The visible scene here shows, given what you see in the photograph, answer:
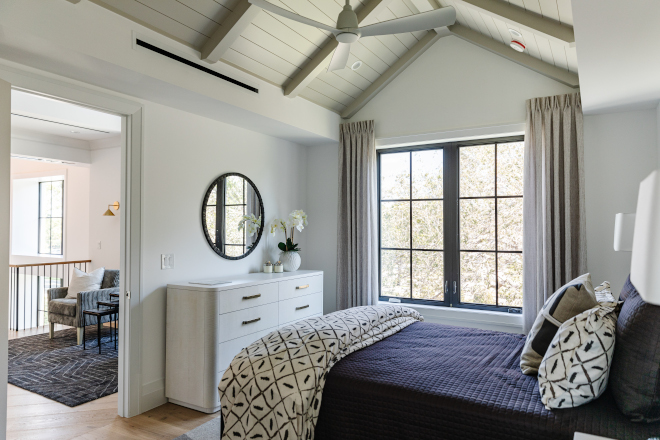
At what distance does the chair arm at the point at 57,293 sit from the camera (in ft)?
17.7

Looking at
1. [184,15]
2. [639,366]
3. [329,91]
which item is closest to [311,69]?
[329,91]

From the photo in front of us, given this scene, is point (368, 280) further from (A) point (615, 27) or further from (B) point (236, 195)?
(A) point (615, 27)

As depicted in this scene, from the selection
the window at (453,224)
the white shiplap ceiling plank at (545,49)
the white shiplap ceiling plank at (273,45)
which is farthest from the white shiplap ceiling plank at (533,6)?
the white shiplap ceiling plank at (273,45)

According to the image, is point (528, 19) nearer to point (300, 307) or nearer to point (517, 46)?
point (517, 46)

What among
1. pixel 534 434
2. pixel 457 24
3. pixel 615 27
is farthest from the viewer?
pixel 457 24

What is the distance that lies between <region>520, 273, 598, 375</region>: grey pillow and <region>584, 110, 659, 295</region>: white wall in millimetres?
1684

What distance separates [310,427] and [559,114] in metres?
3.17

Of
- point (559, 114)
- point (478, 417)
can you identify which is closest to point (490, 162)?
point (559, 114)

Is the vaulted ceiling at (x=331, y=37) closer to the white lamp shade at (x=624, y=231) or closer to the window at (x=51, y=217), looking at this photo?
the white lamp shade at (x=624, y=231)

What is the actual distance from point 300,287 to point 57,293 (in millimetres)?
3499

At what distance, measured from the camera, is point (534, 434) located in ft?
5.03

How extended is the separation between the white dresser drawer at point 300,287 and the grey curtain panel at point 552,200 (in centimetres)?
190

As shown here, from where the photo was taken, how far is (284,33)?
11.0 ft

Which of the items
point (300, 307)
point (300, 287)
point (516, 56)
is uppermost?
point (516, 56)
